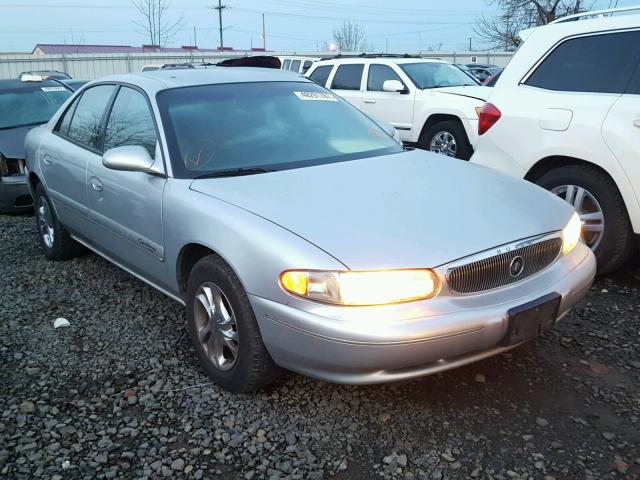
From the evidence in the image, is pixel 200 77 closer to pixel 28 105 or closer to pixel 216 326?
pixel 216 326

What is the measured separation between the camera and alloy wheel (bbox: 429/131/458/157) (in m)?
8.51

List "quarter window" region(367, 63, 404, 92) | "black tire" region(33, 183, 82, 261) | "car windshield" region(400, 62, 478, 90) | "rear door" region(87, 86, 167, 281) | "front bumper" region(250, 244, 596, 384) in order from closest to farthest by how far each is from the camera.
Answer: "front bumper" region(250, 244, 596, 384) → "rear door" region(87, 86, 167, 281) → "black tire" region(33, 183, 82, 261) → "car windshield" region(400, 62, 478, 90) → "quarter window" region(367, 63, 404, 92)

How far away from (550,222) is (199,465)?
76.9 inches

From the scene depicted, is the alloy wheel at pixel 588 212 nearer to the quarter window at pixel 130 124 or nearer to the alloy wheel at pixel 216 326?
the alloy wheel at pixel 216 326

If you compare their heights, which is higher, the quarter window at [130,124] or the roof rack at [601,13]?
the roof rack at [601,13]

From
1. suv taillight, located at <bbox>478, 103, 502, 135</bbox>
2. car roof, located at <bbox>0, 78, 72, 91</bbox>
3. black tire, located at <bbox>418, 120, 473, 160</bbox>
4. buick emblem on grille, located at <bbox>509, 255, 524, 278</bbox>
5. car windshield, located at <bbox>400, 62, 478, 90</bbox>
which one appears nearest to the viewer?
buick emblem on grille, located at <bbox>509, 255, 524, 278</bbox>

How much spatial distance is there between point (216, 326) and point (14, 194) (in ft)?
15.4

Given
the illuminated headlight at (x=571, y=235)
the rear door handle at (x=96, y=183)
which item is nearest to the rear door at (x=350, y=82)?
the rear door handle at (x=96, y=183)

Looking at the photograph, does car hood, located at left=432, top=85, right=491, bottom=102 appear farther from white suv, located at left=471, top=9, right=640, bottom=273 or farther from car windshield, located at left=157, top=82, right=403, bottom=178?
car windshield, located at left=157, top=82, right=403, bottom=178

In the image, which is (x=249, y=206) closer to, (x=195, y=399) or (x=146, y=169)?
(x=146, y=169)

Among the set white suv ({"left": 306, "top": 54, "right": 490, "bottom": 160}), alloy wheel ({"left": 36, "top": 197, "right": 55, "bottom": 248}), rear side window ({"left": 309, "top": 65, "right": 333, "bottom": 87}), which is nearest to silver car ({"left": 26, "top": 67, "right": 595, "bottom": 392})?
alloy wheel ({"left": 36, "top": 197, "right": 55, "bottom": 248})


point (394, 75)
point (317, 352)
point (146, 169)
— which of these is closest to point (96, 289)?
point (146, 169)

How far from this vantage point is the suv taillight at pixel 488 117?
4.77 metres

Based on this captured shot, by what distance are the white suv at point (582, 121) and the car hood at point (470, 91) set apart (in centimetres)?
367
